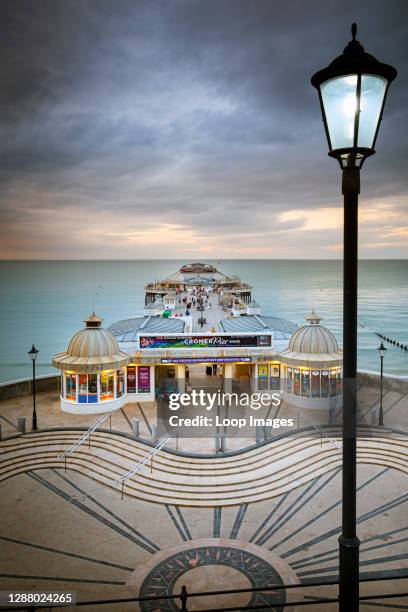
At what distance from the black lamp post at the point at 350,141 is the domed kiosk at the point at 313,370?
730 inches

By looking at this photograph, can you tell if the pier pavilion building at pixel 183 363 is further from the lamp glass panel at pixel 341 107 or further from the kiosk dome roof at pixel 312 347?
the lamp glass panel at pixel 341 107

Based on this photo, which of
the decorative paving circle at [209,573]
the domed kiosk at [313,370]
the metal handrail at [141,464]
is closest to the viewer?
the decorative paving circle at [209,573]

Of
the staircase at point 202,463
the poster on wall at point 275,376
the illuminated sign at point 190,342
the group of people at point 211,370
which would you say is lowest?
the staircase at point 202,463

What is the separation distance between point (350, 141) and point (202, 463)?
15.0 m

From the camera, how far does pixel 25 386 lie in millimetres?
25203

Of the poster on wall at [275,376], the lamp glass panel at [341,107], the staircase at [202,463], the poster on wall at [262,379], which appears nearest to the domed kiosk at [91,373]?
the staircase at [202,463]

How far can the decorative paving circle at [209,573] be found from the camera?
34.8 ft

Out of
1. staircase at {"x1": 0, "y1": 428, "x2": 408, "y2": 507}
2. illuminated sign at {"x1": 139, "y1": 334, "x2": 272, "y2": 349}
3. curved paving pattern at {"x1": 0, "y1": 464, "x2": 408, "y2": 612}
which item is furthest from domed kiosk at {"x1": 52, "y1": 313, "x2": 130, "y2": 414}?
curved paving pattern at {"x1": 0, "y1": 464, "x2": 408, "y2": 612}

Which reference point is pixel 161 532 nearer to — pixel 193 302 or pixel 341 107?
pixel 341 107

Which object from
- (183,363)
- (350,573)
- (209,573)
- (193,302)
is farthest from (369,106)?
(193,302)

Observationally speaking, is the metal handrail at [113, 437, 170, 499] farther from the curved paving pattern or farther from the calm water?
the calm water

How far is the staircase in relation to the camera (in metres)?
15.8

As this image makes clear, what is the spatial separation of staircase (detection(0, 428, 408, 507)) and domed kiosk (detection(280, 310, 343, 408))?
12.7 feet

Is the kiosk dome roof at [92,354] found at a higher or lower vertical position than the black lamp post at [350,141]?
lower
